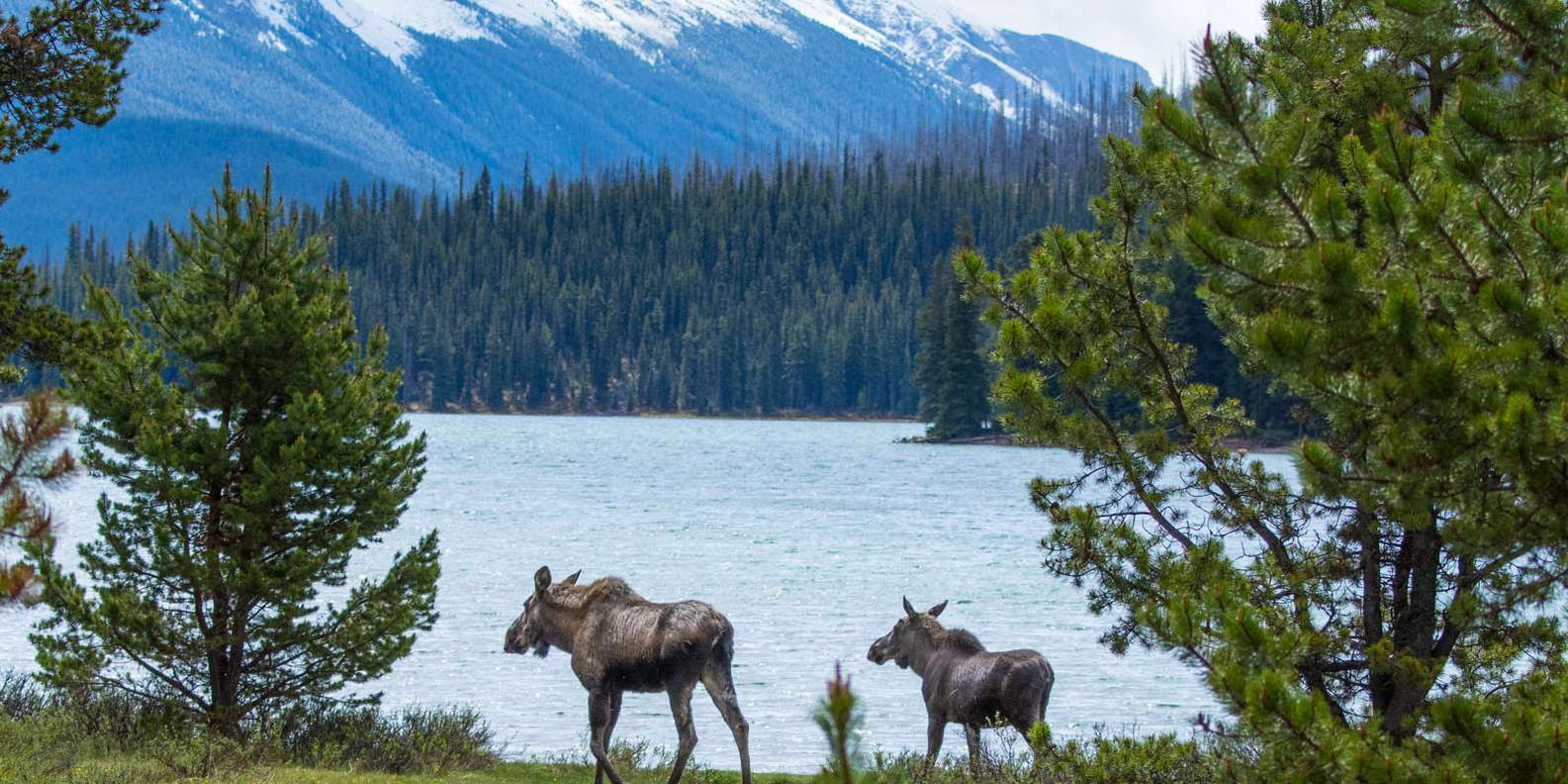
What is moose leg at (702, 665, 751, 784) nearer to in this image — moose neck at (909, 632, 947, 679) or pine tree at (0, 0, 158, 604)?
moose neck at (909, 632, 947, 679)

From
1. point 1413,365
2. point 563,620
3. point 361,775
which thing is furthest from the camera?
point 563,620

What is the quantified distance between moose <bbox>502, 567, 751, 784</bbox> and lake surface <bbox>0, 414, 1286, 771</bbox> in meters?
1.40

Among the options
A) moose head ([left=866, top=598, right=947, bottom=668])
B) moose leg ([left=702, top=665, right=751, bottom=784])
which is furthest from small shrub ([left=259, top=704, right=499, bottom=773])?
moose head ([left=866, top=598, right=947, bottom=668])

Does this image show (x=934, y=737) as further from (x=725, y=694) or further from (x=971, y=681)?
(x=725, y=694)

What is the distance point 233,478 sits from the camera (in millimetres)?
14227

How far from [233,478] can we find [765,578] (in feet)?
84.8

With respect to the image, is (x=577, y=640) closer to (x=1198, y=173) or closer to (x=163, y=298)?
(x=163, y=298)

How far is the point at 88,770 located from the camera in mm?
11273

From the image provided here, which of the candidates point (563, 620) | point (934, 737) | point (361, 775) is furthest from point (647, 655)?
point (934, 737)

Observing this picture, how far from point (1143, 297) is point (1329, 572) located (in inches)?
85.5

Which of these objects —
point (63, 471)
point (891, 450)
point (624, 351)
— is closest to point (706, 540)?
point (63, 471)

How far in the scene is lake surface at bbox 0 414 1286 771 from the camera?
23.2m

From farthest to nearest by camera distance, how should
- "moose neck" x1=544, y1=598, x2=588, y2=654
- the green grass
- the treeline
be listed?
1. the treeline
2. "moose neck" x1=544, y1=598, x2=588, y2=654
3. the green grass

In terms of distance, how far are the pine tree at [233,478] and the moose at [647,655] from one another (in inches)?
95.9
